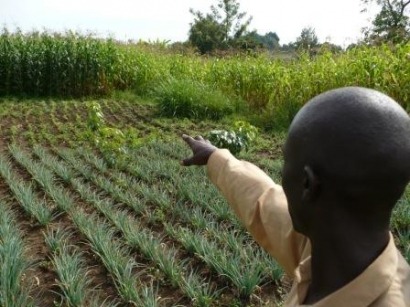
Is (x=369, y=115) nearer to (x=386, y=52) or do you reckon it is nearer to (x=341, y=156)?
(x=341, y=156)

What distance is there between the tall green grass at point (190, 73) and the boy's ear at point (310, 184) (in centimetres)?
756

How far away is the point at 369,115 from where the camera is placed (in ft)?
2.91

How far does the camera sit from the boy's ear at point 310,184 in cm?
91

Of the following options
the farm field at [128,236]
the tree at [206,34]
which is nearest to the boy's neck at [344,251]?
the farm field at [128,236]

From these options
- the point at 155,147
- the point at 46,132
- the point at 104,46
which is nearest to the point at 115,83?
the point at 104,46

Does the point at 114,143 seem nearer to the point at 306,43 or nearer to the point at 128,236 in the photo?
the point at 128,236

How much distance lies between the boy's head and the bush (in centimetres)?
954

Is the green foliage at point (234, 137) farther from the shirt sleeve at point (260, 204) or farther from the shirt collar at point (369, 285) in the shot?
the shirt collar at point (369, 285)

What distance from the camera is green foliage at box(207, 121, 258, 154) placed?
588 cm

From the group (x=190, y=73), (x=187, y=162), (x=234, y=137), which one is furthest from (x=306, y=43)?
(x=187, y=162)

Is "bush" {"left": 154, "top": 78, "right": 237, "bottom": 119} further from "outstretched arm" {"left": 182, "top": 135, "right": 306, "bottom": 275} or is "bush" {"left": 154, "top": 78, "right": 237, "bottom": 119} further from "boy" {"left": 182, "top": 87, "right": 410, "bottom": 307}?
"boy" {"left": 182, "top": 87, "right": 410, "bottom": 307}

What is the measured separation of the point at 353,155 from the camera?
2.89 ft

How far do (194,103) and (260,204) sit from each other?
928 cm

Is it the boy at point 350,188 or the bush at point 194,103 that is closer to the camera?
the boy at point 350,188
